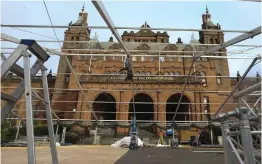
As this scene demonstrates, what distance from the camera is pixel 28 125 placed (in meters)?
2.60

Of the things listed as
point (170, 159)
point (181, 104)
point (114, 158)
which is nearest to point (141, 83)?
point (181, 104)

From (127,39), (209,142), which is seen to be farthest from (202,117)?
(127,39)

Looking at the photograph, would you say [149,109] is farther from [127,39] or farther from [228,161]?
[228,161]

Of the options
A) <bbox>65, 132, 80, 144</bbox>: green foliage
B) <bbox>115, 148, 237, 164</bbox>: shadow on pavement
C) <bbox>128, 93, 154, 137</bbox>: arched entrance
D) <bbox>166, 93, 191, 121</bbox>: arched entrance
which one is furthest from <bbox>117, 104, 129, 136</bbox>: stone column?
<bbox>115, 148, 237, 164</bbox>: shadow on pavement

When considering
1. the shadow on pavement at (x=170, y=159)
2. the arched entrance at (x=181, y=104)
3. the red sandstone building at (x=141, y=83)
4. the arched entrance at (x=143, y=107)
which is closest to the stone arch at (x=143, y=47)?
the red sandstone building at (x=141, y=83)

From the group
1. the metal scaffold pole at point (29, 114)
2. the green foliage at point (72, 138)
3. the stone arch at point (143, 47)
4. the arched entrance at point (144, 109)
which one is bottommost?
the green foliage at point (72, 138)

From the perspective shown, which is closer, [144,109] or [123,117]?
[123,117]

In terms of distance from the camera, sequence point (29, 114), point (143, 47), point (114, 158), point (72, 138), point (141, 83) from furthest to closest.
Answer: point (143, 47), point (141, 83), point (72, 138), point (114, 158), point (29, 114)

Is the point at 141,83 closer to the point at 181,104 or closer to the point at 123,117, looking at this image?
the point at 123,117

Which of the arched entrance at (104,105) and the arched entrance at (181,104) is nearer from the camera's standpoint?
the arched entrance at (181,104)

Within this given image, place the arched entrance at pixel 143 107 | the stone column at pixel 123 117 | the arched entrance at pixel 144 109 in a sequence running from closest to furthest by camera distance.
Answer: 1. the stone column at pixel 123 117
2. the arched entrance at pixel 144 109
3. the arched entrance at pixel 143 107

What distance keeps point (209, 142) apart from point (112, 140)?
11.4 m

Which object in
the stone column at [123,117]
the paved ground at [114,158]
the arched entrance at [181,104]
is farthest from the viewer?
the arched entrance at [181,104]

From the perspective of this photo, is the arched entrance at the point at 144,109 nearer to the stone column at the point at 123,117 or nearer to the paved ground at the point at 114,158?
the stone column at the point at 123,117
